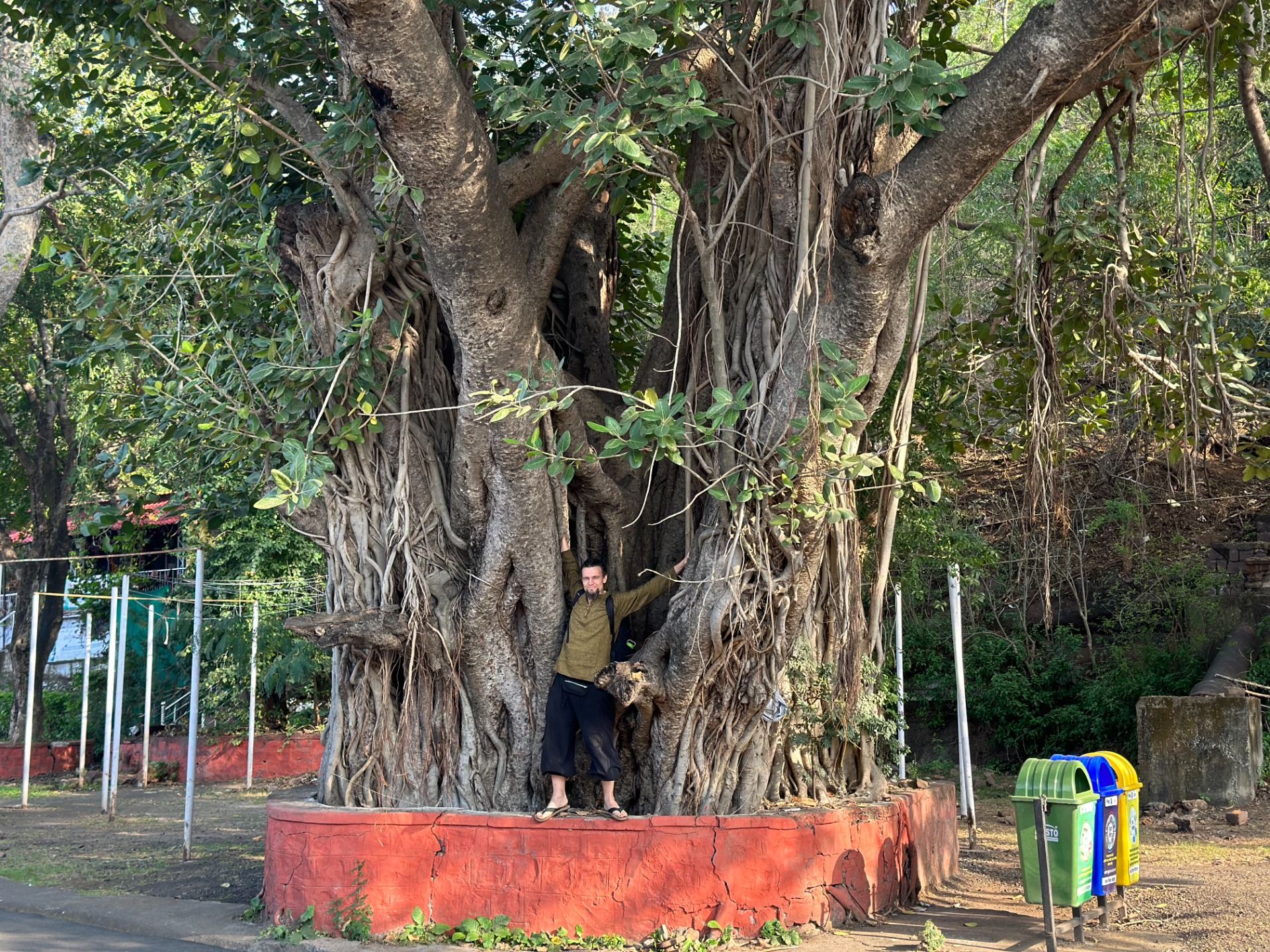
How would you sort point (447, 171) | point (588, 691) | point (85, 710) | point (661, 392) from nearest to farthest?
1. point (447, 171)
2. point (588, 691)
3. point (661, 392)
4. point (85, 710)

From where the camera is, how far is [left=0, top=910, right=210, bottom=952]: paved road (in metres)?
6.14

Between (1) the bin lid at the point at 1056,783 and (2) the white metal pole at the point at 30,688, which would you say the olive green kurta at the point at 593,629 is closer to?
(1) the bin lid at the point at 1056,783

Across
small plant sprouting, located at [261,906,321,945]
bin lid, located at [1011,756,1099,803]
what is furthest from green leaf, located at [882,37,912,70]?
small plant sprouting, located at [261,906,321,945]

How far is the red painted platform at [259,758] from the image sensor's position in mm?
15070

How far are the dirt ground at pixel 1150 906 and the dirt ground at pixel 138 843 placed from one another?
4.03 m

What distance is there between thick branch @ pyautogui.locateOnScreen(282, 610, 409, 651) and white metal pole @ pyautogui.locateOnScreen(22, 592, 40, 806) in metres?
7.43

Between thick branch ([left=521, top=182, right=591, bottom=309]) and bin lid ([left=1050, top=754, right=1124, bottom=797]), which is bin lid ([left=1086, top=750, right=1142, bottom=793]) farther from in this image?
thick branch ([left=521, top=182, right=591, bottom=309])

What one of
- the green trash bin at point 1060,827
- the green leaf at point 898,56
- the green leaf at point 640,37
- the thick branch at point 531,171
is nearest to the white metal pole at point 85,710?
the thick branch at point 531,171

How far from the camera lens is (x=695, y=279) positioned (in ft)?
23.2


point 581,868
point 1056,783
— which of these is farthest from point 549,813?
point 1056,783

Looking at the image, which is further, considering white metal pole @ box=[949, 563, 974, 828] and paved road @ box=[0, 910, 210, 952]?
white metal pole @ box=[949, 563, 974, 828]

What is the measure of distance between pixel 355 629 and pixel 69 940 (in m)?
2.26

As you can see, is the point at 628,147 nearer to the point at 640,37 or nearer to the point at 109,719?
the point at 640,37

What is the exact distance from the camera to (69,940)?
20.9 feet
